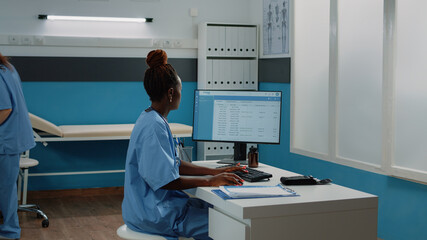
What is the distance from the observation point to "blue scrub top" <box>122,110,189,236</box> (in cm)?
199

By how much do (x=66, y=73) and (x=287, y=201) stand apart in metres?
3.56

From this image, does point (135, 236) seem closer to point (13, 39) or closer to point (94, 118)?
point (94, 118)

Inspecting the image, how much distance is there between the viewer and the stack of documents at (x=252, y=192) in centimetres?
185

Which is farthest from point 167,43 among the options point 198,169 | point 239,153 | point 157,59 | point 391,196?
point 157,59

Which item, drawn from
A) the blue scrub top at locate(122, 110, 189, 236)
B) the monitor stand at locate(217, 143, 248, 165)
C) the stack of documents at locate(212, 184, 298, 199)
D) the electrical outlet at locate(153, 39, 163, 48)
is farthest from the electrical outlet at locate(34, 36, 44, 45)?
the stack of documents at locate(212, 184, 298, 199)

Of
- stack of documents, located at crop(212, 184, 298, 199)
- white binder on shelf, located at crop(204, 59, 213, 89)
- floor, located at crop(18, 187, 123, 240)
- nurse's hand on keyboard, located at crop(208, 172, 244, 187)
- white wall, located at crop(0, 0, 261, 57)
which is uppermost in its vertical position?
white wall, located at crop(0, 0, 261, 57)

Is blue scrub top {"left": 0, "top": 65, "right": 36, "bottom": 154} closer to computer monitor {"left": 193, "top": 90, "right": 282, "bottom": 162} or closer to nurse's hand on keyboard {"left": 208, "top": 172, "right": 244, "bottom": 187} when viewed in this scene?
computer monitor {"left": 193, "top": 90, "right": 282, "bottom": 162}

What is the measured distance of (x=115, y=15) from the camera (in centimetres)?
497

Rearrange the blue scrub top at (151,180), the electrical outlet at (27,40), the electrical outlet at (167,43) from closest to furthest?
the blue scrub top at (151,180), the electrical outlet at (27,40), the electrical outlet at (167,43)

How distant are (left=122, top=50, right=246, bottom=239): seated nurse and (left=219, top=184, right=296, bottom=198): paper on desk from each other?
16 cm

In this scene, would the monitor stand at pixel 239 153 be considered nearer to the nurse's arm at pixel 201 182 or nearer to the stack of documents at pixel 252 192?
the nurse's arm at pixel 201 182

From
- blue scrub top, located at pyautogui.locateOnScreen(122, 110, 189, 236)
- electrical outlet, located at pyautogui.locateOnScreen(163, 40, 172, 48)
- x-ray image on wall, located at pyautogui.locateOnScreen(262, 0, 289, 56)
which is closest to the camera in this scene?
blue scrub top, located at pyautogui.locateOnScreen(122, 110, 189, 236)

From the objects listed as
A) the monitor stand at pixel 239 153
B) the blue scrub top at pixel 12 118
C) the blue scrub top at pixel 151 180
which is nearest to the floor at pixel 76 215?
the blue scrub top at pixel 12 118

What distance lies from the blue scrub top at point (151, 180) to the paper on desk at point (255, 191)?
0.75 feet
